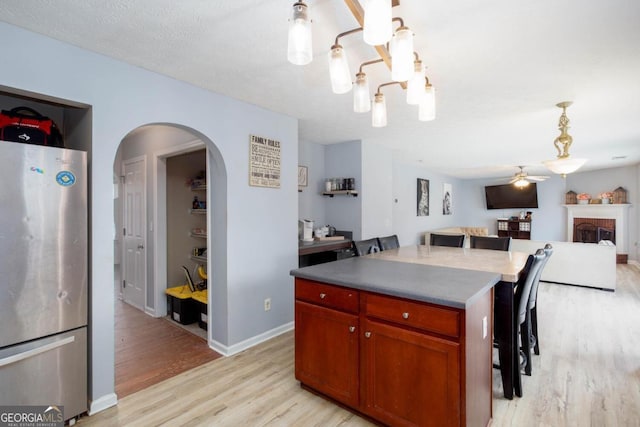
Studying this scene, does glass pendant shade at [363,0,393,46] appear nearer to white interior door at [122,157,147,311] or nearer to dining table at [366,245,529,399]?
dining table at [366,245,529,399]

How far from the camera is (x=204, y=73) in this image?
2.36m

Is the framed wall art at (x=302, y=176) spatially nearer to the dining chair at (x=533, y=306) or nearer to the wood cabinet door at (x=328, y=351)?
the wood cabinet door at (x=328, y=351)

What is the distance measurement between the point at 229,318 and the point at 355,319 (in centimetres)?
145

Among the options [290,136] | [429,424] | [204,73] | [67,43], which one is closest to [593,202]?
[290,136]

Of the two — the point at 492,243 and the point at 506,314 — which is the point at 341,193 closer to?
the point at 492,243

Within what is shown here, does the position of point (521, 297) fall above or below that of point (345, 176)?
below

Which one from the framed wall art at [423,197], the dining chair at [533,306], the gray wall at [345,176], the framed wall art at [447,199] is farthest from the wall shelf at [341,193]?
the framed wall art at [447,199]

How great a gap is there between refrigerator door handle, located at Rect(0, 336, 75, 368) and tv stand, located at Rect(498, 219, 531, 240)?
10163 millimetres

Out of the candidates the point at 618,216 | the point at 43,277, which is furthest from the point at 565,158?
the point at 618,216

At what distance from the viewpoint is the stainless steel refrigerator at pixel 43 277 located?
168 centimetres

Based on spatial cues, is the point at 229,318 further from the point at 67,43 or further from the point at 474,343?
the point at 67,43

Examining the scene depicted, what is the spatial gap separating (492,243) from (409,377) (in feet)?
8.55

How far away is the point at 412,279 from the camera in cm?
189

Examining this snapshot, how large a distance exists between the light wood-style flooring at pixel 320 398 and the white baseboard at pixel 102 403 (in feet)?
0.14
